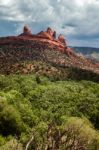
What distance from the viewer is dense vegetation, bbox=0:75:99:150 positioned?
112 metres

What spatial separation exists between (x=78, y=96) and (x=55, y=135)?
12844 centimetres

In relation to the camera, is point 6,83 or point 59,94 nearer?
point 59,94

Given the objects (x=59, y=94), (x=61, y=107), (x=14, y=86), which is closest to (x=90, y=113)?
(x=61, y=107)

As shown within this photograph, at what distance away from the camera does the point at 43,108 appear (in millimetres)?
153875

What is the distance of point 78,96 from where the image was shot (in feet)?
552

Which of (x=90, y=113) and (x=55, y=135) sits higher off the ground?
(x=55, y=135)

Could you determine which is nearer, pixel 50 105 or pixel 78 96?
pixel 50 105

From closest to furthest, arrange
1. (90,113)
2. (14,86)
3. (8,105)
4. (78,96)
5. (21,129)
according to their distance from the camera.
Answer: (21,129) → (8,105) → (90,113) → (78,96) → (14,86)

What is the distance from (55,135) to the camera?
40.3 m

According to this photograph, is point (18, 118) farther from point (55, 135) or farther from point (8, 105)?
point (55, 135)

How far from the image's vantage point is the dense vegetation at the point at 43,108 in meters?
112

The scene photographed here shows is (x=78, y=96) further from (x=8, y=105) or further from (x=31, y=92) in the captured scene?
(x=8, y=105)

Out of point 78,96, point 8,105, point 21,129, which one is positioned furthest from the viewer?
point 78,96

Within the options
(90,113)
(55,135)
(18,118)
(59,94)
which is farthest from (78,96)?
(55,135)
